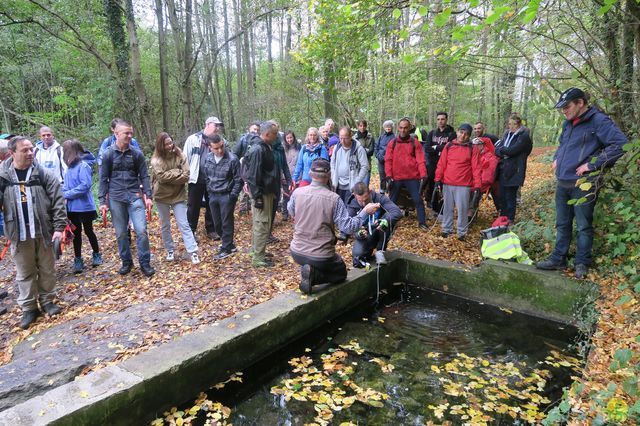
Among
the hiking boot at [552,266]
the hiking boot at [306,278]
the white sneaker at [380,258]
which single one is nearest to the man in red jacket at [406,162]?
the white sneaker at [380,258]

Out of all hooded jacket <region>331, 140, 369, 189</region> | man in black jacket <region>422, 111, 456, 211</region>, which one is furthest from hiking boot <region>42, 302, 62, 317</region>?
man in black jacket <region>422, 111, 456, 211</region>

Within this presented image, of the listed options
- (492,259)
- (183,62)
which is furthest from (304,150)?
(183,62)

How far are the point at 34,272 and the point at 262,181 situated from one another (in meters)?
2.98

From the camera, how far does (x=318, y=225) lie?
4488 millimetres

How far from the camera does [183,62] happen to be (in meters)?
14.8

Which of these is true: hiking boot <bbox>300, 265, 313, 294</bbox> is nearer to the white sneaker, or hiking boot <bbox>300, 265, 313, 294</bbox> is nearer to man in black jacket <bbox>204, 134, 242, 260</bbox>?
the white sneaker

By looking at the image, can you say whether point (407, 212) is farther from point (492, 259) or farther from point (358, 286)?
point (358, 286)

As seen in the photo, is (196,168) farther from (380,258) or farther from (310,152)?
(380,258)

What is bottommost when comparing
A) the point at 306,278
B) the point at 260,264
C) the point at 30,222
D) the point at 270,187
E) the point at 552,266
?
the point at 260,264

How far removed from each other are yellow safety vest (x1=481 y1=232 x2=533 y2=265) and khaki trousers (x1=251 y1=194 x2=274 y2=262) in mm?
3217

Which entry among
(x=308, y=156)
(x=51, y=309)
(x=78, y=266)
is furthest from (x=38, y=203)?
(x=308, y=156)

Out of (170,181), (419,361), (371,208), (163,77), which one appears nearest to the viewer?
(419,361)

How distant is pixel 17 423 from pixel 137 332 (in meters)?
1.61

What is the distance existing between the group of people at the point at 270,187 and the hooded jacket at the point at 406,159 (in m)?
0.02
